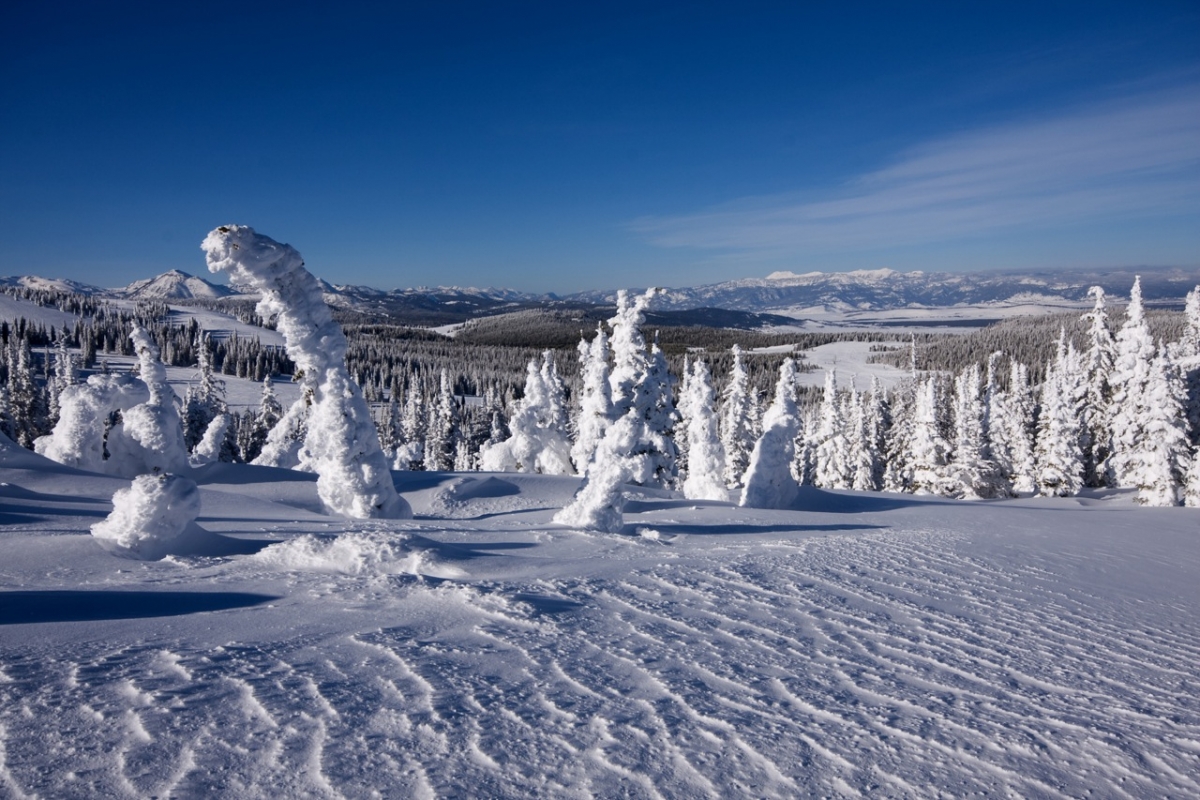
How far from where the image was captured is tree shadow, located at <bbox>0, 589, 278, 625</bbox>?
4938 millimetres

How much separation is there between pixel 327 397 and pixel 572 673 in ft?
37.9

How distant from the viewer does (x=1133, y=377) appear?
98.0 feet

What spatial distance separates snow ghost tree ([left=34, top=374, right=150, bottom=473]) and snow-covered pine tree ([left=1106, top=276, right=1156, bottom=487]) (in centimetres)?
3917

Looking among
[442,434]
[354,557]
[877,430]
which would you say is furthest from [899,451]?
[354,557]

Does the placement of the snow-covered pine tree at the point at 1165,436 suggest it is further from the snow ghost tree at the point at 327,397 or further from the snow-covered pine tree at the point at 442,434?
the snow-covered pine tree at the point at 442,434

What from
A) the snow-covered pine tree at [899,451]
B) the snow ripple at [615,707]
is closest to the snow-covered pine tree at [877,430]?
the snow-covered pine tree at [899,451]

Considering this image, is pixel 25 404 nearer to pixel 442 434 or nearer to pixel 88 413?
pixel 442 434

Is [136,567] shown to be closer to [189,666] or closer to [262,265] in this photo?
[189,666]

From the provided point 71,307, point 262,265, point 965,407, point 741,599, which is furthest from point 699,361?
point 71,307

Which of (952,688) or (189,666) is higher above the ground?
(189,666)

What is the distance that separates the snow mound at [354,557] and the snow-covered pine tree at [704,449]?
22178 millimetres

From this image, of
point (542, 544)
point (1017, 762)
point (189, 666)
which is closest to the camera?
point (1017, 762)

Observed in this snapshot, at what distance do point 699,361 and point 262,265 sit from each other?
22.6 meters

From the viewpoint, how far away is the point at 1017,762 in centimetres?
367
